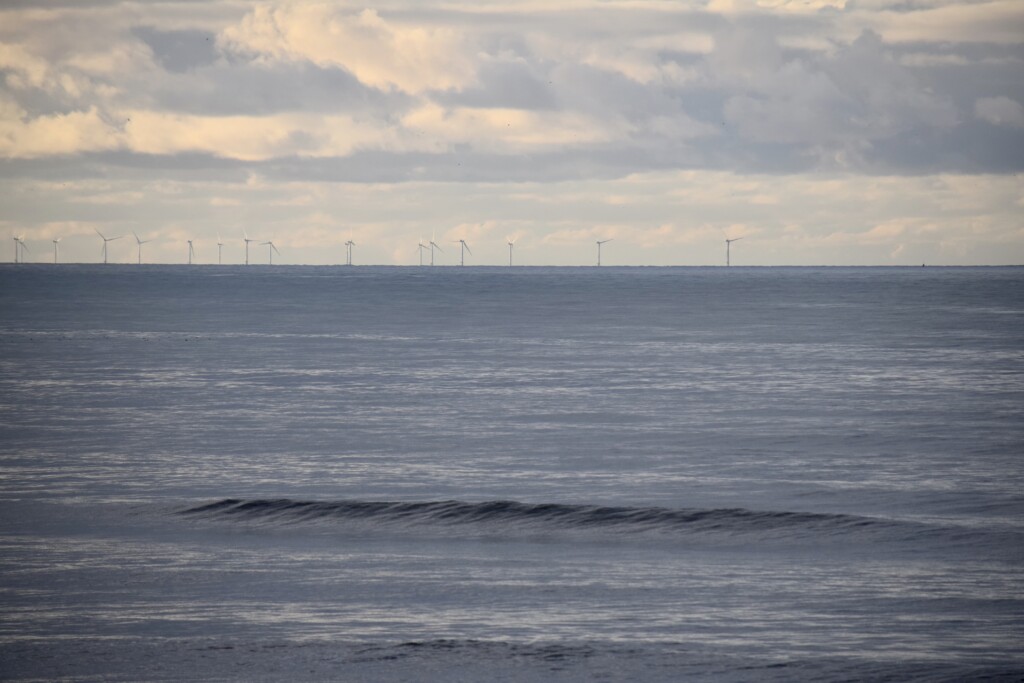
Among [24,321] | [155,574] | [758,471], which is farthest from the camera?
[24,321]

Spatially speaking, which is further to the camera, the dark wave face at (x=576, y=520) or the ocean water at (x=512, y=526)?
the dark wave face at (x=576, y=520)

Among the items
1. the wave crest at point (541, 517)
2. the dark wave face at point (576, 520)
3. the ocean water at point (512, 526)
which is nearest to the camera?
the ocean water at point (512, 526)

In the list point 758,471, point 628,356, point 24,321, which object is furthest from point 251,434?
point 24,321

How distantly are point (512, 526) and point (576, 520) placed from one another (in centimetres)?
212

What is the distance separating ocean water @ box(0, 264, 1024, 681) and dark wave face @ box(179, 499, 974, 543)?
0.14 metres

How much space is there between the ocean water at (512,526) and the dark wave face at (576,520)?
144mm

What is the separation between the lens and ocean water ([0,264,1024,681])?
25391mm

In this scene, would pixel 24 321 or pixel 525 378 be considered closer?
pixel 525 378

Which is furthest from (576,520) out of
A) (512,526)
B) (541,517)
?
(512,526)

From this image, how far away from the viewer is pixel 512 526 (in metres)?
38.1

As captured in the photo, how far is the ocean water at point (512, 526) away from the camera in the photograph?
25.4m

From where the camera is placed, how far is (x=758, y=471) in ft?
154

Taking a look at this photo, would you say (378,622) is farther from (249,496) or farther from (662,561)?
(249,496)

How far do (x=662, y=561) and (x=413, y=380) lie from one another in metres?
50.4
